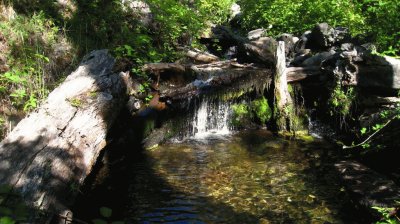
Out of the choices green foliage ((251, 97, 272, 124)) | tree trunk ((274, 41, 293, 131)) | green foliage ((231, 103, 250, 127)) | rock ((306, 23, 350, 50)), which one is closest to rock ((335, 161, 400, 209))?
tree trunk ((274, 41, 293, 131))

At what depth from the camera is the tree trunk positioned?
880 centimetres

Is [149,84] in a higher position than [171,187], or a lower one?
higher

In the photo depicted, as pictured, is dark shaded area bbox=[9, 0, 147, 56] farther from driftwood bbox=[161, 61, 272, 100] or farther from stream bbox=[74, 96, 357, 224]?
stream bbox=[74, 96, 357, 224]

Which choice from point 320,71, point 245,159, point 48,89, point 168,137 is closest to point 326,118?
point 320,71

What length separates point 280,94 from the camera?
894 centimetres

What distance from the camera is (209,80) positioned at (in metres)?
9.34

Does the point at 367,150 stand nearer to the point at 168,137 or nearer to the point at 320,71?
the point at 320,71

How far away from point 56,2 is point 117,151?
15.7 feet

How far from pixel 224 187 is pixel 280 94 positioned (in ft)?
12.8

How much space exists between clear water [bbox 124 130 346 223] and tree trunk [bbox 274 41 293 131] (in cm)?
74

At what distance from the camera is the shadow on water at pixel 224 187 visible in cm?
500

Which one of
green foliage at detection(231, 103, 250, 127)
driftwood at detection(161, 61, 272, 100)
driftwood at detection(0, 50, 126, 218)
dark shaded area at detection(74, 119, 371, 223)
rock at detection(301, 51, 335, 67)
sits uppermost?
rock at detection(301, 51, 335, 67)

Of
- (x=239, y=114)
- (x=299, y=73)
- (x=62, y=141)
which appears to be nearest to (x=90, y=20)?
(x=239, y=114)

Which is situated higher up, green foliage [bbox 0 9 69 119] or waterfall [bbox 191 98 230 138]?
green foliage [bbox 0 9 69 119]
